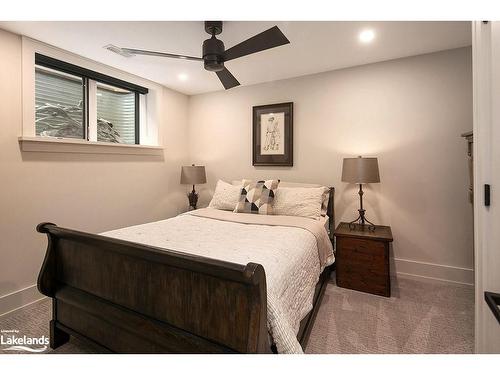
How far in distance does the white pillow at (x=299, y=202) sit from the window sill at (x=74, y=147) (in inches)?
74.3

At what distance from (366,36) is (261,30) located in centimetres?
95

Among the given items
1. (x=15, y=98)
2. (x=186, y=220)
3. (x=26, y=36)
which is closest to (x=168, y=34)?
(x=26, y=36)

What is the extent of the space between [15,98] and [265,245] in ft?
8.13

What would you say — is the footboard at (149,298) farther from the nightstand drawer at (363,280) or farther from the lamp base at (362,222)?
the lamp base at (362,222)

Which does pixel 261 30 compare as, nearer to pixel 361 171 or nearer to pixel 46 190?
pixel 361 171

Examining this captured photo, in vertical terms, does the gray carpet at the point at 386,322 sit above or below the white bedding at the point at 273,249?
below

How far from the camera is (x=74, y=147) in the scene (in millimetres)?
2541

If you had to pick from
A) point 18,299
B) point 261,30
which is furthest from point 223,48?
point 18,299

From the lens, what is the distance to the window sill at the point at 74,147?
2.23 meters

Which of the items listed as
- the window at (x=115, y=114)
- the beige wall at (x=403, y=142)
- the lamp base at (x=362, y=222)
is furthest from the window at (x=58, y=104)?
the lamp base at (x=362, y=222)

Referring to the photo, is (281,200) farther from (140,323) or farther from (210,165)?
(140,323)

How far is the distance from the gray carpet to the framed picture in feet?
5.69

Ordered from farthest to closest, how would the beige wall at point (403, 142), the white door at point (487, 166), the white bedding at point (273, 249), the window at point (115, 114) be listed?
the window at point (115, 114) → the beige wall at point (403, 142) → the white bedding at point (273, 249) → the white door at point (487, 166)
